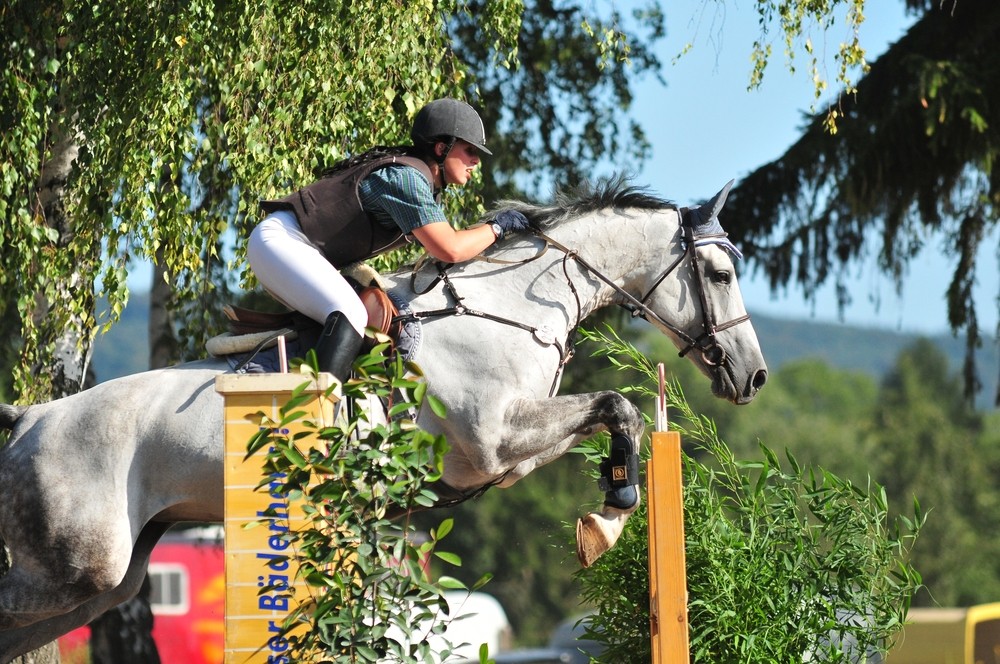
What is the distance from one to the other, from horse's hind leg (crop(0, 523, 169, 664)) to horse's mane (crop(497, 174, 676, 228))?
1930mm

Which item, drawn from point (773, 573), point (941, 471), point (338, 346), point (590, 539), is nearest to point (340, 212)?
point (338, 346)

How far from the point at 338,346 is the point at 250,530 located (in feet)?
2.81

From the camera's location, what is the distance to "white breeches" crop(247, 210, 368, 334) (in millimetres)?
4180

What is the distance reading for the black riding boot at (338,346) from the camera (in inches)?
159

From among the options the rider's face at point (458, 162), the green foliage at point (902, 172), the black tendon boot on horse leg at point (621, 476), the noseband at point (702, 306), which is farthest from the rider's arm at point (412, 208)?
the green foliage at point (902, 172)

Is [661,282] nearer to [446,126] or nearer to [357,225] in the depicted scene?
[446,126]

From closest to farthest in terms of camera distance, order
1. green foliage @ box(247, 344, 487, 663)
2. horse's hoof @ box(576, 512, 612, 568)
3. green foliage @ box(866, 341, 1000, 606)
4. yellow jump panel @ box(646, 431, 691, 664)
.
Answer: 1. green foliage @ box(247, 344, 487, 663)
2. yellow jump panel @ box(646, 431, 691, 664)
3. horse's hoof @ box(576, 512, 612, 568)
4. green foliage @ box(866, 341, 1000, 606)

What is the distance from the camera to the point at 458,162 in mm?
4434

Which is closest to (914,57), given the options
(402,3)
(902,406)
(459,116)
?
(402,3)

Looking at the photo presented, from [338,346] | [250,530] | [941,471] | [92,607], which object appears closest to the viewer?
[250,530]

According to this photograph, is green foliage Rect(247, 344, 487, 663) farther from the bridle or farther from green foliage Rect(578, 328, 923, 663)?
the bridle

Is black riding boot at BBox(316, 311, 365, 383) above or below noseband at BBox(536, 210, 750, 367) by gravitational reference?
below

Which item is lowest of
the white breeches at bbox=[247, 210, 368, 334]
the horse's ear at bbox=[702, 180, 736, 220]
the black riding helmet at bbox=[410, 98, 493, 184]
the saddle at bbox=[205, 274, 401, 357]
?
the saddle at bbox=[205, 274, 401, 357]

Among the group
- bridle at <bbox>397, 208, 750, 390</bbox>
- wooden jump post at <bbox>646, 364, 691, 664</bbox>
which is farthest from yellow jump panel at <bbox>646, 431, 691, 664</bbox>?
bridle at <bbox>397, 208, 750, 390</bbox>
